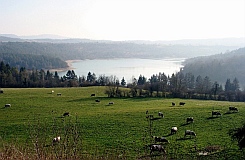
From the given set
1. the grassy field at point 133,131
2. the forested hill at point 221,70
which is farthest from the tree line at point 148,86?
the forested hill at point 221,70

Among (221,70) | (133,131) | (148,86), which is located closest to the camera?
(133,131)

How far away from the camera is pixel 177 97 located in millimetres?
66188

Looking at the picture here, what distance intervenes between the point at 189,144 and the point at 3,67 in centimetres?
9000

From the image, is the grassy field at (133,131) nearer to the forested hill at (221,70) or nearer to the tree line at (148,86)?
the tree line at (148,86)

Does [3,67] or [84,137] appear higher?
[3,67]

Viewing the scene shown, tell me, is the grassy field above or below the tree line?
below

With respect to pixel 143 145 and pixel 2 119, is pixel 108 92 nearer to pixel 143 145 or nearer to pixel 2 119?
pixel 2 119

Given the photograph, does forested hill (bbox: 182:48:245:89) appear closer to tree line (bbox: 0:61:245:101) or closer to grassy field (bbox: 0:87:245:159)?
tree line (bbox: 0:61:245:101)

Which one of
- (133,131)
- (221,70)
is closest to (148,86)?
(133,131)

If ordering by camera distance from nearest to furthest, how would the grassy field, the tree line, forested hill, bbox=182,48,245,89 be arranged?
the grassy field
the tree line
forested hill, bbox=182,48,245,89

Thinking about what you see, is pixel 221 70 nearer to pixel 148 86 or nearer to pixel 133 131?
pixel 148 86

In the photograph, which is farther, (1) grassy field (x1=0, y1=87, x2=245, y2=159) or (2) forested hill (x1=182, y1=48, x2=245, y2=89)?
(2) forested hill (x1=182, y1=48, x2=245, y2=89)

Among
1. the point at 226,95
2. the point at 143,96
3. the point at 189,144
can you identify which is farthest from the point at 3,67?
the point at 189,144

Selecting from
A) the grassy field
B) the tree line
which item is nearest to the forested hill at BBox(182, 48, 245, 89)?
the tree line
